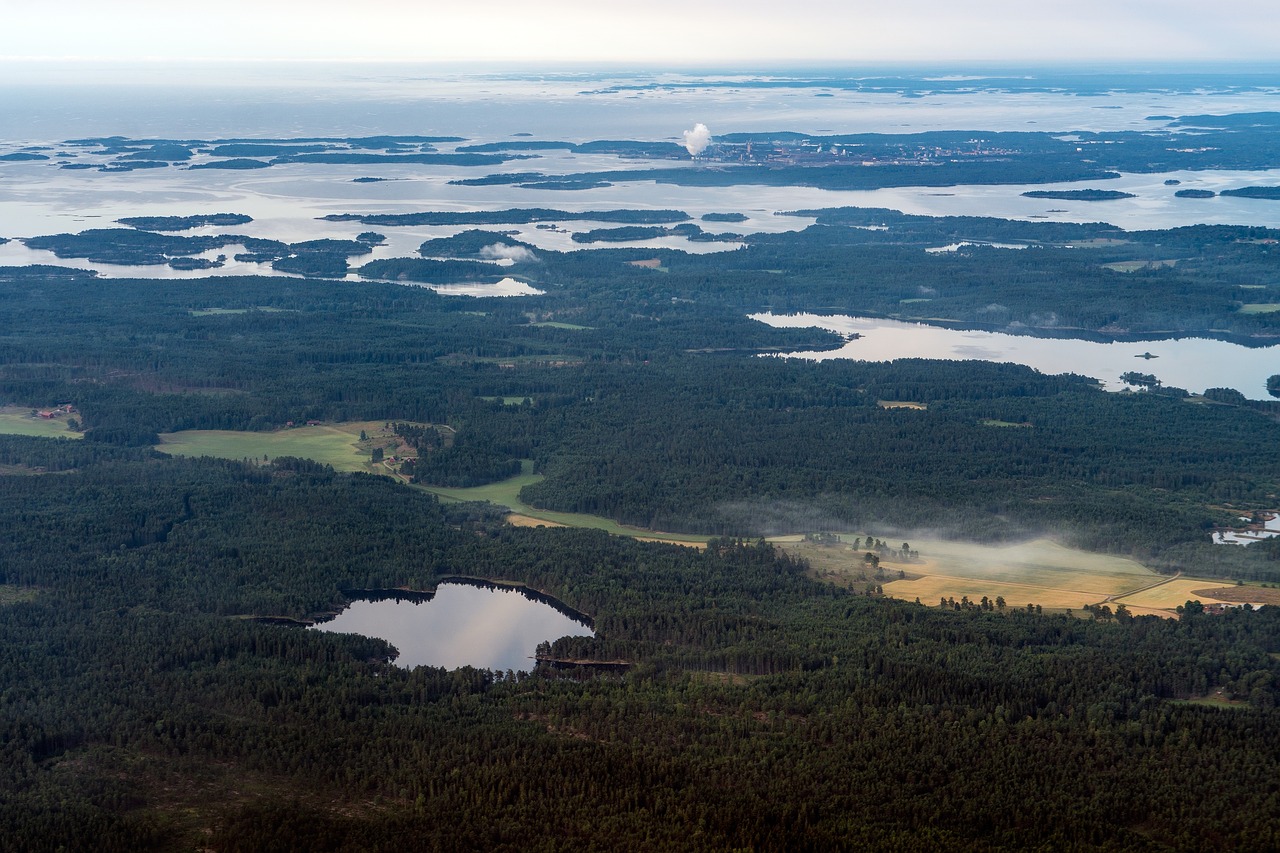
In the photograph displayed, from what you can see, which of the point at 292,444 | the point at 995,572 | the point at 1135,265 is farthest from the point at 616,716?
the point at 1135,265

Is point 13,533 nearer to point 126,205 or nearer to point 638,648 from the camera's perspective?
point 638,648

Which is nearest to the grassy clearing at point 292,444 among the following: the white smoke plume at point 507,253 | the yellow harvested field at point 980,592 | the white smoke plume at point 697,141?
the yellow harvested field at point 980,592

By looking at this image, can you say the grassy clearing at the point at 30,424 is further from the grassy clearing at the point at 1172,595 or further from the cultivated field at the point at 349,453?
the grassy clearing at the point at 1172,595

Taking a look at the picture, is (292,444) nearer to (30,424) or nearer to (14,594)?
(30,424)

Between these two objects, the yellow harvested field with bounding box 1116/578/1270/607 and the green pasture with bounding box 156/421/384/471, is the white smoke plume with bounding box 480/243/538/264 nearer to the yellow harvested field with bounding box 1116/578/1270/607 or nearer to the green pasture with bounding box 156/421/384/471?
the green pasture with bounding box 156/421/384/471

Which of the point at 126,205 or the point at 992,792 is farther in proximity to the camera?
the point at 126,205

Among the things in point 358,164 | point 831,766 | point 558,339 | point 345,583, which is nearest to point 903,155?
point 358,164
